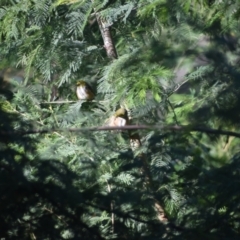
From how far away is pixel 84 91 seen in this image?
5.60 m

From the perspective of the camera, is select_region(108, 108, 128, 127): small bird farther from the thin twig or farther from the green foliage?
the thin twig

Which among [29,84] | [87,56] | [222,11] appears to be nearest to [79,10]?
[87,56]

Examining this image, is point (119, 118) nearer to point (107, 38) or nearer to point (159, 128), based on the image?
point (107, 38)

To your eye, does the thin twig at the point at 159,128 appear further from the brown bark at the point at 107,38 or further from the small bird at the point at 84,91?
the brown bark at the point at 107,38

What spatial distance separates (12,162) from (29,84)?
3018mm

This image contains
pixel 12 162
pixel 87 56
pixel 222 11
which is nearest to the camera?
pixel 12 162

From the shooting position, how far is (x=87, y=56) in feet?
18.6

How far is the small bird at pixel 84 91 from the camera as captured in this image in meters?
5.57

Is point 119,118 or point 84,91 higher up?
point 119,118

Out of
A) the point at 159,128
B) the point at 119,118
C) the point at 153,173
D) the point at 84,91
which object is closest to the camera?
the point at 159,128

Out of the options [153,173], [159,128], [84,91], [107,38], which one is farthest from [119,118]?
[159,128]

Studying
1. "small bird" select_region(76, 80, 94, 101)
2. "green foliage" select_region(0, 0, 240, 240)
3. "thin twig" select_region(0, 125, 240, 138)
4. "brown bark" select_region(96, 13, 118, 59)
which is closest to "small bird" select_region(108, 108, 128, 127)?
"small bird" select_region(76, 80, 94, 101)

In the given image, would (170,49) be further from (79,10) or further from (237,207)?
(79,10)

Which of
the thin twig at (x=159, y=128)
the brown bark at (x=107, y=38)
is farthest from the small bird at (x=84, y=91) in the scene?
the thin twig at (x=159, y=128)
